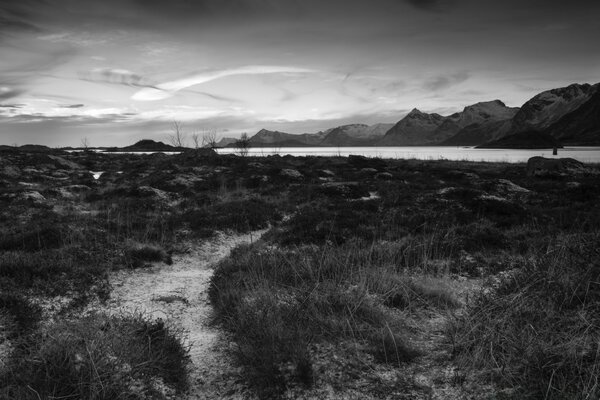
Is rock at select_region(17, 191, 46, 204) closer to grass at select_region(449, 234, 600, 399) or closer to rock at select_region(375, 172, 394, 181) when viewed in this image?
grass at select_region(449, 234, 600, 399)

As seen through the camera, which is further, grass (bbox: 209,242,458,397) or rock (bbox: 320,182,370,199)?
rock (bbox: 320,182,370,199)

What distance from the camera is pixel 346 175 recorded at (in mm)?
31016

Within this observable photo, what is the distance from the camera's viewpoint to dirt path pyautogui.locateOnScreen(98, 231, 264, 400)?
4.18 m

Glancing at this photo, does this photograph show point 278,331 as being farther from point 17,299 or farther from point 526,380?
point 17,299

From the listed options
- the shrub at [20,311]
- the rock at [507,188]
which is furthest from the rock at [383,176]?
the shrub at [20,311]

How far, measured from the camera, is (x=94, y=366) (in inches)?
138

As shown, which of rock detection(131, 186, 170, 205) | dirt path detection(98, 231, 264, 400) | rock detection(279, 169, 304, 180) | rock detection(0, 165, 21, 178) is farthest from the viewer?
rock detection(0, 165, 21, 178)

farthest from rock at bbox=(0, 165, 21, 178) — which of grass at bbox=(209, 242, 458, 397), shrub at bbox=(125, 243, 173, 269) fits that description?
grass at bbox=(209, 242, 458, 397)

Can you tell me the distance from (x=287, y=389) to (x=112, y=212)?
13.2m

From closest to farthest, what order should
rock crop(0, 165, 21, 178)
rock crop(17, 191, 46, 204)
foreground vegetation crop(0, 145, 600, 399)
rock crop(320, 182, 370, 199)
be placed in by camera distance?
foreground vegetation crop(0, 145, 600, 399)
rock crop(17, 191, 46, 204)
rock crop(320, 182, 370, 199)
rock crop(0, 165, 21, 178)

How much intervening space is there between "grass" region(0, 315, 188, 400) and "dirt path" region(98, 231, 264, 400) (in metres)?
0.30

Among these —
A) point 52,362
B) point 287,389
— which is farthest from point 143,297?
point 287,389

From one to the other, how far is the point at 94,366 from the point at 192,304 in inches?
125

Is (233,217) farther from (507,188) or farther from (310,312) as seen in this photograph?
(507,188)
